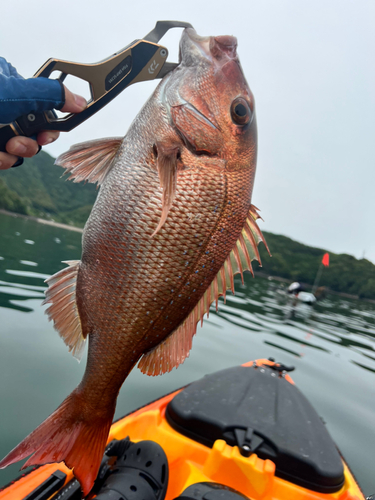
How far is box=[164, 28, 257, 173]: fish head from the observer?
1.54 m

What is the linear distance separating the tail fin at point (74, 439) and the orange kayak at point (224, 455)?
1.27ft

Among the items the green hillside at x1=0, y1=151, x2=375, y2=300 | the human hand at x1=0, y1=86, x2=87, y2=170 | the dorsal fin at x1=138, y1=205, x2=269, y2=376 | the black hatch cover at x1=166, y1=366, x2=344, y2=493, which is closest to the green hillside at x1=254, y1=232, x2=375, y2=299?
the green hillside at x1=0, y1=151, x2=375, y2=300

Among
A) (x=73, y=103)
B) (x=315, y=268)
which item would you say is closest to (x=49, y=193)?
(x=315, y=268)

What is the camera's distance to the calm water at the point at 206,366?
358 centimetres

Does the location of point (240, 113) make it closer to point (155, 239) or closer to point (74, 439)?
point (155, 239)

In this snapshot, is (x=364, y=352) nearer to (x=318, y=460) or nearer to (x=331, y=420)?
(x=331, y=420)

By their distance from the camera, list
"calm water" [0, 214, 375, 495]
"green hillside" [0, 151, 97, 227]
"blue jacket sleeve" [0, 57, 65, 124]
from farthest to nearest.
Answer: "green hillside" [0, 151, 97, 227], "calm water" [0, 214, 375, 495], "blue jacket sleeve" [0, 57, 65, 124]

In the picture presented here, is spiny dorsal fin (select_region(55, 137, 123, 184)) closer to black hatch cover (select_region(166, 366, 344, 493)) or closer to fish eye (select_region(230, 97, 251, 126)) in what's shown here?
fish eye (select_region(230, 97, 251, 126))

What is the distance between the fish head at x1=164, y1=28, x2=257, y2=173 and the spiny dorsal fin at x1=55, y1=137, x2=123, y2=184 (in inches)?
14.4

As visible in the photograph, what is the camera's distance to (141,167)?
1466mm

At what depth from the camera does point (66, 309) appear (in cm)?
161

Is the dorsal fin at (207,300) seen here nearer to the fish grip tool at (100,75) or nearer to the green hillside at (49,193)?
the fish grip tool at (100,75)

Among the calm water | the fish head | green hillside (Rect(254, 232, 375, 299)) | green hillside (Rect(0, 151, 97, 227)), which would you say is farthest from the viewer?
green hillside (Rect(0, 151, 97, 227))

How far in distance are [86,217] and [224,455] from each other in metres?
76.8
